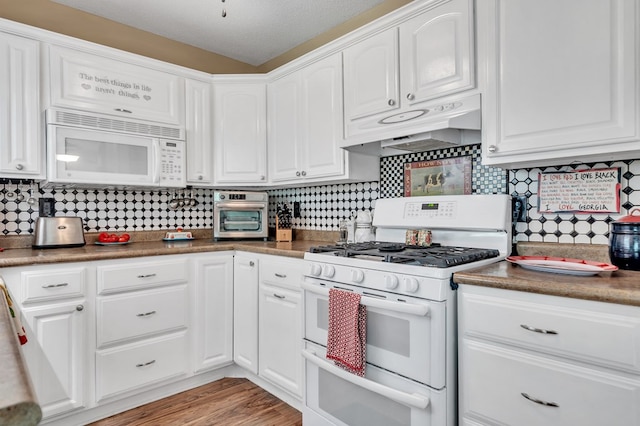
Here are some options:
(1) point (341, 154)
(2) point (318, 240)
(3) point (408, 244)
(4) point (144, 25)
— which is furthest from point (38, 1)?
(3) point (408, 244)

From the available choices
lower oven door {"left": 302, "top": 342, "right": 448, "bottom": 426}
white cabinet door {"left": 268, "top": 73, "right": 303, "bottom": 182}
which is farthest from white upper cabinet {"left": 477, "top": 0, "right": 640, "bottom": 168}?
white cabinet door {"left": 268, "top": 73, "right": 303, "bottom": 182}

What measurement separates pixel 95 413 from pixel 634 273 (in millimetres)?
2659

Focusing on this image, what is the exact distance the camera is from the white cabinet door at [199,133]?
2857 millimetres

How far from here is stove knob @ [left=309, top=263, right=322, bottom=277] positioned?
190 cm

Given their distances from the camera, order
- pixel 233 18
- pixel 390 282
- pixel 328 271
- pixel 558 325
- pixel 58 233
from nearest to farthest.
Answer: pixel 558 325, pixel 390 282, pixel 328 271, pixel 58 233, pixel 233 18

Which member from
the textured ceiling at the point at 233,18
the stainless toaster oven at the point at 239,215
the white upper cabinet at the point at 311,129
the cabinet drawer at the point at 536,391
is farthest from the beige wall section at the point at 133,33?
the cabinet drawer at the point at 536,391

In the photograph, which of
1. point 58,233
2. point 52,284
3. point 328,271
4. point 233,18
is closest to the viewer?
point 328,271

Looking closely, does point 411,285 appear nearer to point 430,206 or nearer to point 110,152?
point 430,206

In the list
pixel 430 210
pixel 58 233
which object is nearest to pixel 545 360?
pixel 430 210

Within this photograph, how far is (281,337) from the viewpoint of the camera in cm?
227

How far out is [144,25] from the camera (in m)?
2.87

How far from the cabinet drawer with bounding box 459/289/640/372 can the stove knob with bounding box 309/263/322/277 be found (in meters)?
0.70

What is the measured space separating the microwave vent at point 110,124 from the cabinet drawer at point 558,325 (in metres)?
2.23

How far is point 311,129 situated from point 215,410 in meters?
1.86
